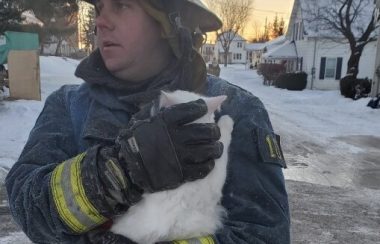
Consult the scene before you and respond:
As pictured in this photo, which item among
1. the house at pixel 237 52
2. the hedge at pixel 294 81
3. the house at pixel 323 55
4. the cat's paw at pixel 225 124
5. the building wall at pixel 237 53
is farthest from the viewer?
the building wall at pixel 237 53

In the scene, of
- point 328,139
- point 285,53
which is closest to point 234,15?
point 285,53

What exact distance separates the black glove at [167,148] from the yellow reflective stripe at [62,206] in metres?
0.24

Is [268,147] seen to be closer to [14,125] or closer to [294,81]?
[14,125]

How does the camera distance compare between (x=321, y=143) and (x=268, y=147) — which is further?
(x=321, y=143)

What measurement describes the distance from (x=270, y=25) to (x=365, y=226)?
313ft

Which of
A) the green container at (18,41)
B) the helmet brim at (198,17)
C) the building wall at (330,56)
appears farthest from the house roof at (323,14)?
the helmet brim at (198,17)

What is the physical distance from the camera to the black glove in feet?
4.47

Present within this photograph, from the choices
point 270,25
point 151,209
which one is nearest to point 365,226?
point 151,209

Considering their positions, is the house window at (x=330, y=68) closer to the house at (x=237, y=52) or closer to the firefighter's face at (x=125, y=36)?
the firefighter's face at (x=125, y=36)

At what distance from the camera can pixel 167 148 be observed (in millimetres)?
1372

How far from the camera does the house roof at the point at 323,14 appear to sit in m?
27.7

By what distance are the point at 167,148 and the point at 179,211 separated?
216 millimetres

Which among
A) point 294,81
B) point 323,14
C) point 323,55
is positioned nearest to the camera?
point 323,14

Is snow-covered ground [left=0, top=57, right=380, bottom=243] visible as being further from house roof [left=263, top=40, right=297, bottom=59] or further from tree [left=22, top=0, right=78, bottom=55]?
house roof [left=263, top=40, right=297, bottom=59]
